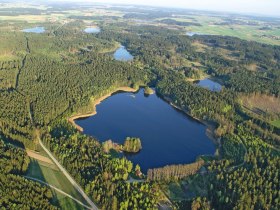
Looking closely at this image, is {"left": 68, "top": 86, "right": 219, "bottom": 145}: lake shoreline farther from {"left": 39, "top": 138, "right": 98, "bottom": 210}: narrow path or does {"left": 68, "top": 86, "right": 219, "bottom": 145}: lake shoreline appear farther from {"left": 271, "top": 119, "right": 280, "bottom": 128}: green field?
{"left": 271, "top": 119, "right": 280, "bottom": 128}: green field

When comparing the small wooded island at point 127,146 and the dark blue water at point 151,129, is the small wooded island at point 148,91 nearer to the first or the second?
the dark blue water at point 151,129

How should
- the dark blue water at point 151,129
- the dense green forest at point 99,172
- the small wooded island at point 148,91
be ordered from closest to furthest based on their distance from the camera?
the dense green forest at point 99,172, the dark blue water at point 151,129, the small wooded island at point 148,91

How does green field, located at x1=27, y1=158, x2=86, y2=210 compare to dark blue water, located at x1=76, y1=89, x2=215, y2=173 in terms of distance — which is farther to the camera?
dark blue water, located at x1=76, y1=89, x2=215, y2=173

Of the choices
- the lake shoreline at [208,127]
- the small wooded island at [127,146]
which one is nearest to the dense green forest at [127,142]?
the small wooded island at [127,146]

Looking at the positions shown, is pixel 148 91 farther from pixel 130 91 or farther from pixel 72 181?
pixel 72 181

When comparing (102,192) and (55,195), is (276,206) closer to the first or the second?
(102,192)

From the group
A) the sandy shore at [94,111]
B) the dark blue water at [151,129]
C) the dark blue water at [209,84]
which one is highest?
the sandy shore at [94,111]

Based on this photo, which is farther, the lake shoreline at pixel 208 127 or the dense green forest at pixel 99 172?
the lake shoreline at pixel 208 127

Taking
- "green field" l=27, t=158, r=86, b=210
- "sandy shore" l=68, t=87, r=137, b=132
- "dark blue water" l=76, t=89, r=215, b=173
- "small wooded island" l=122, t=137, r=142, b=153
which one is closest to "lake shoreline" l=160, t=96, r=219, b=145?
"dark blue water" l=76, t=89, r=215, b=173
